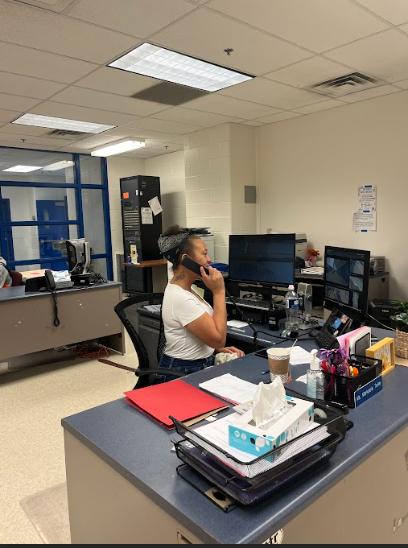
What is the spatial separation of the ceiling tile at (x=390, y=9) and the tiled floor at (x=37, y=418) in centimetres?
326

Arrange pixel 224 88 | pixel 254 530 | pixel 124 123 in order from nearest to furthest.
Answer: pixel 254 530, pixel 224 88, pixel 124 123

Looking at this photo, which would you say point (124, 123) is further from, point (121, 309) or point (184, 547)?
point (184, 547)

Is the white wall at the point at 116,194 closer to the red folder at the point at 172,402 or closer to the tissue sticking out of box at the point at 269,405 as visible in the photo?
the red folder at the point at 172,402

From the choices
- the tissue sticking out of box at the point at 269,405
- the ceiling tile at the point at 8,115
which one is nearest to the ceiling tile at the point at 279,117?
the ceiling tile at the point at 8,115

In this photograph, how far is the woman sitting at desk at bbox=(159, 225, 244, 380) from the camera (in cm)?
203

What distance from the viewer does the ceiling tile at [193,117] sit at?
4562 mm

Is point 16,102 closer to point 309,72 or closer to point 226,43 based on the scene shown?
point 226,43

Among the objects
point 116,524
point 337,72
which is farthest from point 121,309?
point 337,72

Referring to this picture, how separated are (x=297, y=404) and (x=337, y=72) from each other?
326 cm

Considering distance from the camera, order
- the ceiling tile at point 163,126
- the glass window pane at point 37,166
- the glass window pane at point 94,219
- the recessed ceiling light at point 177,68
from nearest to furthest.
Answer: the recessed ceiling light at point 177,68
the ceiling tile at point 163,126
the glass window pane at point 37,166
the glass window pane at point 94,219

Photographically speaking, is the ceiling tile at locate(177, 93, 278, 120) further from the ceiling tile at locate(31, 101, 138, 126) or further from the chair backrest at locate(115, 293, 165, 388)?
the chair backrest at locate(115, 293, 165, 388)

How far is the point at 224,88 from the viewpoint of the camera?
151 inches

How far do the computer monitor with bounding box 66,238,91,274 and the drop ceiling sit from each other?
56.2 inches

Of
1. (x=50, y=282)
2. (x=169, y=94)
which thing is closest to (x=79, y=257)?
(x=50, y=282)
